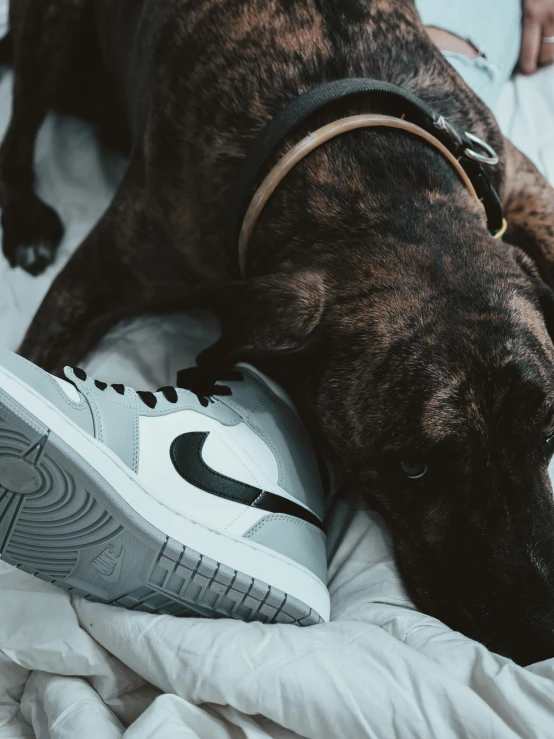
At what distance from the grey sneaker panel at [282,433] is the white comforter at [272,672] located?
0.11m

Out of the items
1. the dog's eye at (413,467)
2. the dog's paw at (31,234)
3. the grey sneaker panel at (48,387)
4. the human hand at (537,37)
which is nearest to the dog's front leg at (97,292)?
the dog's paw at (31,234)

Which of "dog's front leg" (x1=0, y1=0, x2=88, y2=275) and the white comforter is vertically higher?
"dog's front leg" (x1=0, y1=0, x2=88, y2=275)

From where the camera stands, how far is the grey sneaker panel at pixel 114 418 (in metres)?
1.21

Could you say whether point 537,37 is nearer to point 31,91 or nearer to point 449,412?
point 31,91

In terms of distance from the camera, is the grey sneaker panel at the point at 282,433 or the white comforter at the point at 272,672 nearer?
the white comforter at the point at 272,672

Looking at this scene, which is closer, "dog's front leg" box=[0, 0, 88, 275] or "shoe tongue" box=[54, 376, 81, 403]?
"shoe tongue" box=[54, 376, 81, 403]

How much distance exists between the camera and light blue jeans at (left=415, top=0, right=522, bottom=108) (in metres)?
2.35

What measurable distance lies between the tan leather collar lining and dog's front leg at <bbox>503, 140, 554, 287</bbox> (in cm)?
49

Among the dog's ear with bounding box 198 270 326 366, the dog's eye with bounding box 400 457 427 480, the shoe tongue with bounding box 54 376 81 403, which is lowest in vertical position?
the shoe tongue with bounding box 54 376 81 403

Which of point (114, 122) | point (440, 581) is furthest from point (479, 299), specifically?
point (114, 122)

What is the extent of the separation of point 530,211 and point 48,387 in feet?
4.59

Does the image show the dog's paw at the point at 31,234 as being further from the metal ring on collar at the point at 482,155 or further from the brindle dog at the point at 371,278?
the metal ring on collar at the point at 482,155

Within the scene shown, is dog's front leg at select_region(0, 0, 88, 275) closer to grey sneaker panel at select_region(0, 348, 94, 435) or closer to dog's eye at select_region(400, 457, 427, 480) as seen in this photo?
grey sneaker panel at select_region(0, 348, 94, 435)

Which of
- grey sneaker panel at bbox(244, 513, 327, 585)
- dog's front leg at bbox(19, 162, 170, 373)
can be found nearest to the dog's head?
grey sneaker panel at bbox(244, 513, 327, 585)
